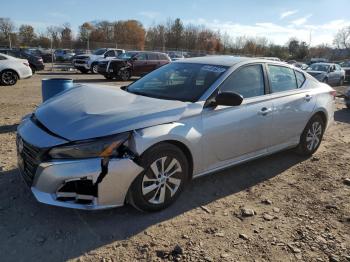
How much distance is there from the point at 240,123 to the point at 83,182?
2.11m

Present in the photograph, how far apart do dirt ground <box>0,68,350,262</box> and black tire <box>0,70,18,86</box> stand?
36.4 ft

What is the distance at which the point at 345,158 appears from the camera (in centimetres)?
625

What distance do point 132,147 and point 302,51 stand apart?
253ft

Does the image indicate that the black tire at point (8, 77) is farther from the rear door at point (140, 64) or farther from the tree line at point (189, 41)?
the tree line at point (189, 41)

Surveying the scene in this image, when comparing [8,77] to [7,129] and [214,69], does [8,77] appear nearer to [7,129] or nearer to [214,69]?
[7,129]

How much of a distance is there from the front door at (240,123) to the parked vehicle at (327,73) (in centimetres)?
1594

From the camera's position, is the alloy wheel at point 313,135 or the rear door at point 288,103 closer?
the rear door at point 288,103

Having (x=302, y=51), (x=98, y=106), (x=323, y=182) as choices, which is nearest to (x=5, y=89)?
(x=98, y=106)

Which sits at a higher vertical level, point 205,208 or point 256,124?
point 256,124

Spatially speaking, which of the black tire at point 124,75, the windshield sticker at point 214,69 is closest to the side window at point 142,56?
the black tire at point 124,75

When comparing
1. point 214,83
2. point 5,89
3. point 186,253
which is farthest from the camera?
point 5,89

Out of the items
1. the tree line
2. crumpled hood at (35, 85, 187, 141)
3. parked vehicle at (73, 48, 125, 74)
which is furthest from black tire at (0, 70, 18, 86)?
the tree line

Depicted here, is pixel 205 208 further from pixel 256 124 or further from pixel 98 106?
pixel 98 106

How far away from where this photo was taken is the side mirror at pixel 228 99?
4172 mm
